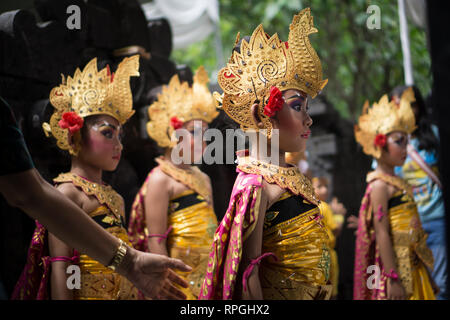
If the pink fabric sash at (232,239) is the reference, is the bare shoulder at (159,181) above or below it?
above

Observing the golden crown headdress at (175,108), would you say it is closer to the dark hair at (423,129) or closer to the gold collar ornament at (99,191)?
the gold collar ornament at (99,191)

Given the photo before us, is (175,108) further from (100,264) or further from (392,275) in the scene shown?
(392,275)

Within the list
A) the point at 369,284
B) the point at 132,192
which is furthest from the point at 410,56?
the point at 132,192

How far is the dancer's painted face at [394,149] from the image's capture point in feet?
11.1

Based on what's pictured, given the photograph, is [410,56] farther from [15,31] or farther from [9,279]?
[9,279]

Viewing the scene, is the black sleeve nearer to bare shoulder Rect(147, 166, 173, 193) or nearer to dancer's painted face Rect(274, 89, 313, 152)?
dancer's painted face Rect(274, 89, 313, 152)

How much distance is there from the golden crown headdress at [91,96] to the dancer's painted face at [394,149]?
1.80 meters

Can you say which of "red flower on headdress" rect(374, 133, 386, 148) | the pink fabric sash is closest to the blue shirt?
"red flower on headdress" rect(374, 133, 386, 148)

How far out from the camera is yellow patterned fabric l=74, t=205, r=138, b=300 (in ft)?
7.92

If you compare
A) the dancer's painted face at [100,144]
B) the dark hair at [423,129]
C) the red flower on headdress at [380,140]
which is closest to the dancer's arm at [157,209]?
the dancer's painted face at [100,144]

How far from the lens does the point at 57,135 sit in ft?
8.07

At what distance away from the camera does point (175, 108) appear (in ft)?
10.2

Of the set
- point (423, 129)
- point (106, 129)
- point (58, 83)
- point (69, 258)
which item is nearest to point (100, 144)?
point (106, 129)

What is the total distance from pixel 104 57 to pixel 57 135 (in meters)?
0.55
